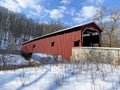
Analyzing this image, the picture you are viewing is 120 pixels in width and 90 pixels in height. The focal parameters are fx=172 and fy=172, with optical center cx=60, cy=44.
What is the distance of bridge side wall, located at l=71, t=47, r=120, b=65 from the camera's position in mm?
10456

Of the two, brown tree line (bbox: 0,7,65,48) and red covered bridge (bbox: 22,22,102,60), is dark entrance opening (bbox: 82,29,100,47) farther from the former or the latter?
brown tree line (bbox: 0,7,65,48)

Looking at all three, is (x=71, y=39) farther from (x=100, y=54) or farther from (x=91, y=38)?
(x=100, y=54)

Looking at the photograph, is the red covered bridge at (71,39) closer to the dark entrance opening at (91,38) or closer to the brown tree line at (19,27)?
the dark entrance opening at (91,38)

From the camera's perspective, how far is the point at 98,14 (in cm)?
3766

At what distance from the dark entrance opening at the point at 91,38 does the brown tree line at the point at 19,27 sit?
141 feet

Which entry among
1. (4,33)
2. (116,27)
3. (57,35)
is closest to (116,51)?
(57,35)

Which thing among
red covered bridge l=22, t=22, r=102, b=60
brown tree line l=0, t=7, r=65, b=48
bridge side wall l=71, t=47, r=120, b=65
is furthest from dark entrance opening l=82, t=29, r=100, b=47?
brown tree line l=0, t=7, r=65, b=48

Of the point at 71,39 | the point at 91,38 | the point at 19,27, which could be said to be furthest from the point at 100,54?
the point at 19,27

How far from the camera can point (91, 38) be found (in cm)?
1877

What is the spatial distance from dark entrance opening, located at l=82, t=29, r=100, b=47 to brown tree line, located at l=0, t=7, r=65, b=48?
141 ft

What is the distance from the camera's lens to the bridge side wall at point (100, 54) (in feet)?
34.3

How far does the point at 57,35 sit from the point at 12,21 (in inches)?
2189

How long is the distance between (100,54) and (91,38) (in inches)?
287

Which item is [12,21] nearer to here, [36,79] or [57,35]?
[57,35]
